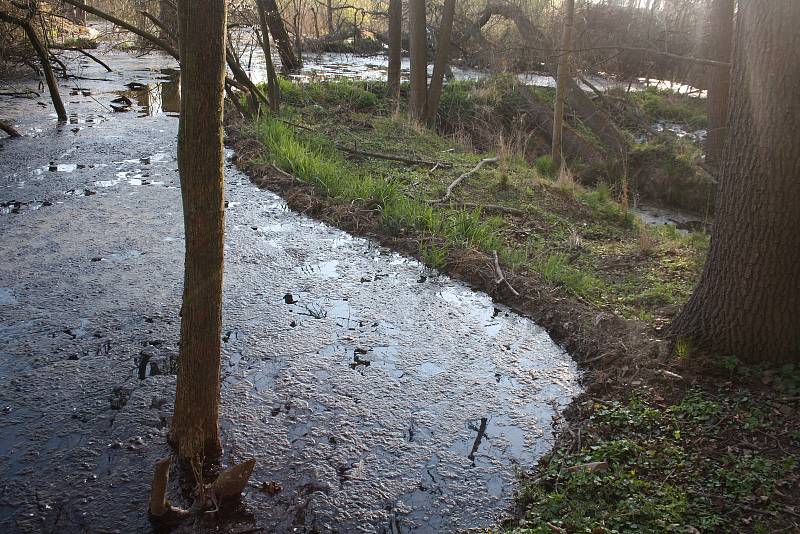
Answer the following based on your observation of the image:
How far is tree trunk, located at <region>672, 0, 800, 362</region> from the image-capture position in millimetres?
4168

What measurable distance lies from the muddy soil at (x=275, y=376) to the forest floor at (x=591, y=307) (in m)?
0.28

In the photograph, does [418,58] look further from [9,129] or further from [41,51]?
[9,129]

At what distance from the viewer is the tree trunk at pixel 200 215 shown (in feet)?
10.3

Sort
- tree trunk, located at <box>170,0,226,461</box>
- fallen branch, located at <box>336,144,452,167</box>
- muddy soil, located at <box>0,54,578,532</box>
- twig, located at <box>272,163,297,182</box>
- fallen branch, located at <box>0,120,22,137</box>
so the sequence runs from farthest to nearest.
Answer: fallen branch, located at <box>0,120,22,137</box>
fallen branch, located at <box>336,144,452,167</box>
twig, located at <box>272,163,297,182</box>
muddy soil, located at <box>0,54,578,532</box>
tree trunk, located at <box>170,0,226,461</box>

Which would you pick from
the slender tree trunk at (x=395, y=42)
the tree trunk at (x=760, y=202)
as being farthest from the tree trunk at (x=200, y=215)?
the slender tree trunk at (x=395, y=42)

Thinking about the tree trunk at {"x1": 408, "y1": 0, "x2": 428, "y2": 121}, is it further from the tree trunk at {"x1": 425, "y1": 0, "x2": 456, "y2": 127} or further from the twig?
the twig

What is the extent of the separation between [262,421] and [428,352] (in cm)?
147

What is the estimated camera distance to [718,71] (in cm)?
1130

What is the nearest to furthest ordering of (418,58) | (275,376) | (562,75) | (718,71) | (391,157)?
(275,376)
(391,157)
(562,75)
(718,71)
(418,58)

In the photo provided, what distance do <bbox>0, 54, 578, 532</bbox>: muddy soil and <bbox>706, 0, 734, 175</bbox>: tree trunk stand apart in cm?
699

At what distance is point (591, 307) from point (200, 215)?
3.62 meters

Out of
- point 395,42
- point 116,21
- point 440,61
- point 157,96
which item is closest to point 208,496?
point 116,21

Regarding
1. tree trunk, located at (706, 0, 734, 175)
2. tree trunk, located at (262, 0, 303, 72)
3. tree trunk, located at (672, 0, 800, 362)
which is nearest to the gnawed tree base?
tree trunk, located at (672, 0, 800, 362)

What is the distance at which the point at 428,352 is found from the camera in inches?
210
